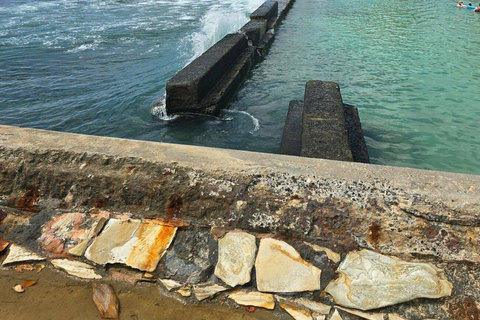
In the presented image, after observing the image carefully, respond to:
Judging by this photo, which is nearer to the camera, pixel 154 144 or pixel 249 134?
pixel 154 144

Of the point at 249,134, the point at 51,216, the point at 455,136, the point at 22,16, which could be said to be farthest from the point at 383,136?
the point at 22,16

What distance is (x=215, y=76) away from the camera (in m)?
5.36

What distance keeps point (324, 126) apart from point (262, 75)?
370 cm

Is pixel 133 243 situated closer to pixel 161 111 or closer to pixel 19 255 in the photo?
pixel 19 255

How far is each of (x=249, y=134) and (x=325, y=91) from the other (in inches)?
42.2

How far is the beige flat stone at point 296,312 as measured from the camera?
1421mm

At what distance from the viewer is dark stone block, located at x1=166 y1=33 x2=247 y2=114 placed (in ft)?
14.8

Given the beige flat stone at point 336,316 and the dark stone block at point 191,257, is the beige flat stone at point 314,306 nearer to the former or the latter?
the beige flat stone at point 336,316

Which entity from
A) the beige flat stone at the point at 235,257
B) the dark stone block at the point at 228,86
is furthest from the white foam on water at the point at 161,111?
the beige flat stone at the point at 235,257

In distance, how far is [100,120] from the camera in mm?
4832

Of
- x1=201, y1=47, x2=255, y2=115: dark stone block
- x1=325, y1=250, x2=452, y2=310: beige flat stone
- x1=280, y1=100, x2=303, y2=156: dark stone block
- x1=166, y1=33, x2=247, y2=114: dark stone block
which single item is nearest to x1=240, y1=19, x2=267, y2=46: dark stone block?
x1=201, y1=47, x2=255, y2=115: dark stone block

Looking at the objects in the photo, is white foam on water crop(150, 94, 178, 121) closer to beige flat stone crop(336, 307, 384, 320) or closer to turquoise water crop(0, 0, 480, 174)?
turquoise water crop(0, 0, 480, 174)

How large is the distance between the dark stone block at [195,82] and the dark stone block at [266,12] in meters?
4.39

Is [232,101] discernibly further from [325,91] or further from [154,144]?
[154,144]
